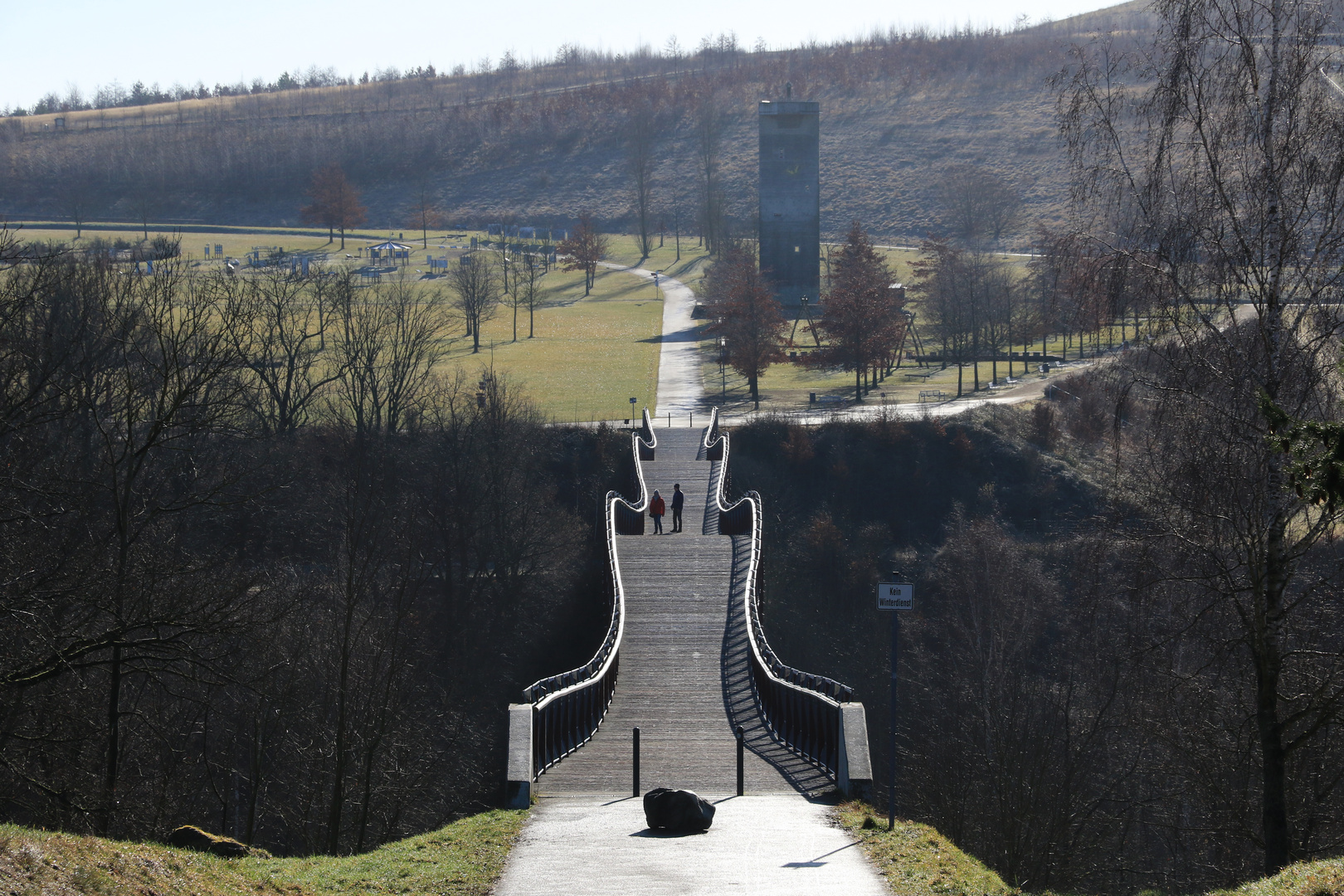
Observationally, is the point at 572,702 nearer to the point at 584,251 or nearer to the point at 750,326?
the point at 750,326

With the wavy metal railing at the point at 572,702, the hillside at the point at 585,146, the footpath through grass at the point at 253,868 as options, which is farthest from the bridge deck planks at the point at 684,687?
the hillside at the point at 585,146

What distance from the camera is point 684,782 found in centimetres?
1472

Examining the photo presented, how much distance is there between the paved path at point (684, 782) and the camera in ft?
33.8

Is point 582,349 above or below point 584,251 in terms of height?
below

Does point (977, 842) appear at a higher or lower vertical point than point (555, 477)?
lower

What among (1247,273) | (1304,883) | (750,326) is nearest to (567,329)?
(750,326)

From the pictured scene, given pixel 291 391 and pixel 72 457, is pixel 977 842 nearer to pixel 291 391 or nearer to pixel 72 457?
pixel 72 457

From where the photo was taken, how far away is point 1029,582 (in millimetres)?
38219

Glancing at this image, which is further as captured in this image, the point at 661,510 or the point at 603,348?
the point at 603,348

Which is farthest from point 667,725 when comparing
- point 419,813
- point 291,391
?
point 291,391

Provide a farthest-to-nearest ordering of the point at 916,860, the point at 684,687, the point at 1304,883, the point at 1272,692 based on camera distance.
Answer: the point at 684,687, the point at 1272,692, the point at 916,860, the point at 1304,883

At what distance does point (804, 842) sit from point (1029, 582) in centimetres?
2843

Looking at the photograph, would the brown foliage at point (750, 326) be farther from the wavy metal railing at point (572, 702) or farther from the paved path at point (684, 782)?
the wavy metal railing at point (572, 702)

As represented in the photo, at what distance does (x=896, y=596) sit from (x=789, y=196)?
219ft
